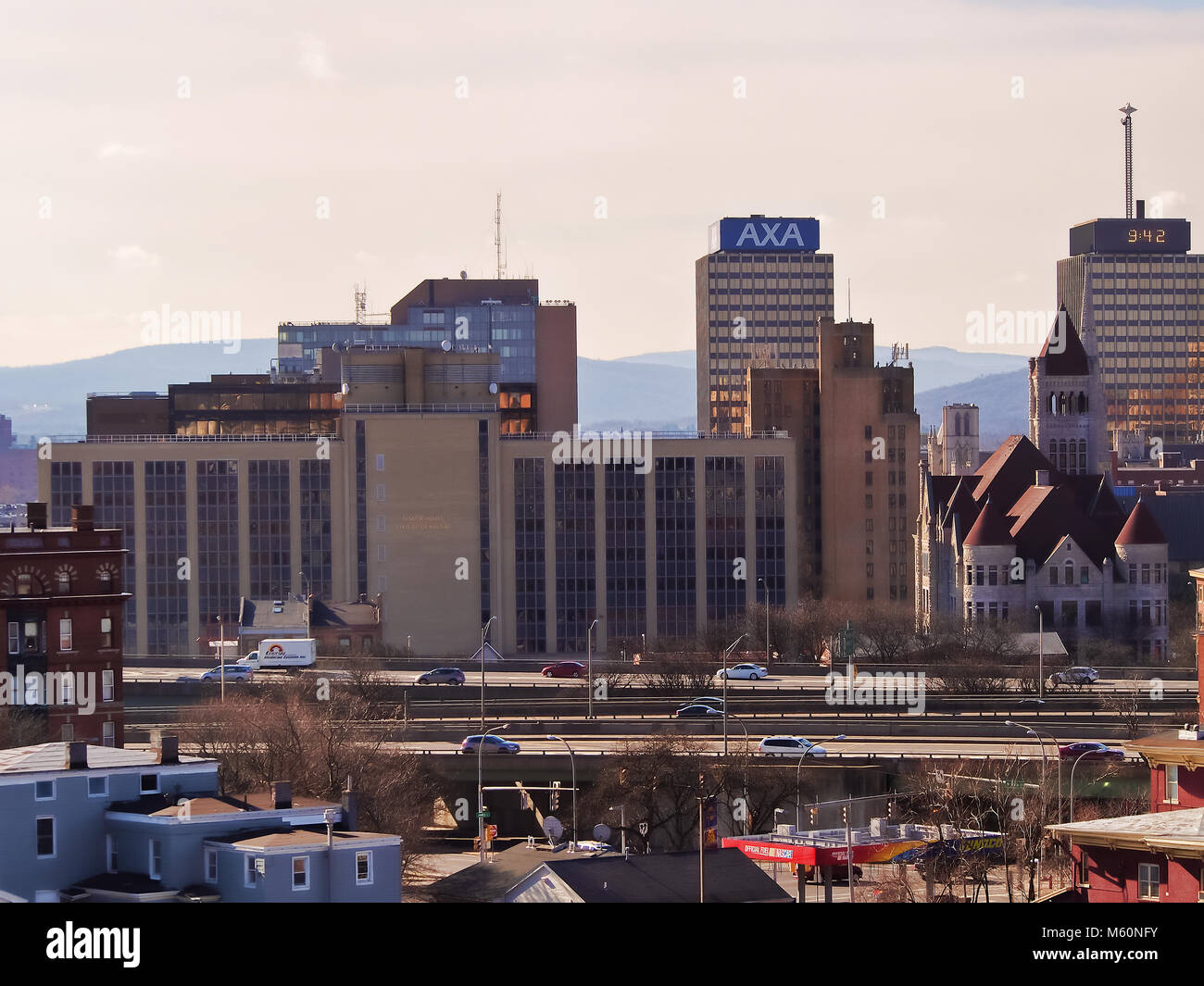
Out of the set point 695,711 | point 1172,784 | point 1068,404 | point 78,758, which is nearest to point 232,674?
point 695,711

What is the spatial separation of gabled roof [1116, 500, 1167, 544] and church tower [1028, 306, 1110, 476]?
17853 millimetres

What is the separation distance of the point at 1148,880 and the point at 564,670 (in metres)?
81.3

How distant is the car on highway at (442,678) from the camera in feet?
355

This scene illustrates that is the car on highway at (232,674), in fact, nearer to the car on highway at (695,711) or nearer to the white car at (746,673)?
the car on highway at (695,711)

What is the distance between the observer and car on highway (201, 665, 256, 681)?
104000mm

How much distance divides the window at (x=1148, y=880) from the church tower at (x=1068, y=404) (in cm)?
12116

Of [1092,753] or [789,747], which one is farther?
[789,747]

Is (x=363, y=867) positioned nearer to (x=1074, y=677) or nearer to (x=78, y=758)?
(x=78, y=758)

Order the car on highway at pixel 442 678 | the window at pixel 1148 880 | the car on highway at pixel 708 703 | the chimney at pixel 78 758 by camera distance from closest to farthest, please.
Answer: the window at pixel 1148 880 → the chimney at pixel 78 758 → the car on highway at pixel 708 703 → the car on highway at pixel 442 678

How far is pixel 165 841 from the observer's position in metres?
48.2

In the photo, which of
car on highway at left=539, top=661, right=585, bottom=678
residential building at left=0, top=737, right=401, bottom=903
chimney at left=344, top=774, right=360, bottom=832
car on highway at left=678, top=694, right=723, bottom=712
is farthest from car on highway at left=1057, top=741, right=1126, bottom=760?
car on highway at left=539, top=661, right=585, bottom=678

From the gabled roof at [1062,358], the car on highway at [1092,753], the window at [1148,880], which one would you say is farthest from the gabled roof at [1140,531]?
the window at [1148,880]

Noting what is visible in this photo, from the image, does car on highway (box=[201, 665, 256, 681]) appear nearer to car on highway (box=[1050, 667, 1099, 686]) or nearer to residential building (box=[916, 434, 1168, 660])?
car on highway (box=[1050, 667, 1099, 686])
